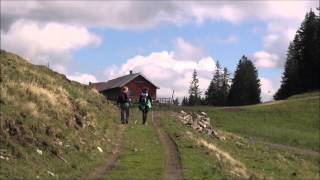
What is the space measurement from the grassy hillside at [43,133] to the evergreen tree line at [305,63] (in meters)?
98.0

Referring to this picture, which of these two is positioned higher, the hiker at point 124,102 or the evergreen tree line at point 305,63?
the evergreen tree line at point 305,63

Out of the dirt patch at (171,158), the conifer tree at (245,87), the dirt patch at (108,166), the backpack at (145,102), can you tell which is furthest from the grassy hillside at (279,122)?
the conifer tree at (245,87)

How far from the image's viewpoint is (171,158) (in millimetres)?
22781

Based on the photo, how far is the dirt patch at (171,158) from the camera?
18.9 metres

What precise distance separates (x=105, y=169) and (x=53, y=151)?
1.81 meters

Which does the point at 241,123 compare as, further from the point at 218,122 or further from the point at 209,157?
the point at 209,157

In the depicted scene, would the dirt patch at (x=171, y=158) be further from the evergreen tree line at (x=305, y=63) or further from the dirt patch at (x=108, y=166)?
the evergreen tree line at (x=305, y=63)

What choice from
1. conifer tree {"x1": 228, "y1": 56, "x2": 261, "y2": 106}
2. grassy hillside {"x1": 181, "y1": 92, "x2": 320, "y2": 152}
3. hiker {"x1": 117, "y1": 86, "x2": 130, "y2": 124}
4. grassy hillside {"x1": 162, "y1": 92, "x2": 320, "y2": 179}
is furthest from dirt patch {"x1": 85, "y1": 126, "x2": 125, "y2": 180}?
conifer tree {"x1": 228, "y1": 56, "x2": 261, "y2": 106}

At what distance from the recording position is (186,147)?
1041 inches

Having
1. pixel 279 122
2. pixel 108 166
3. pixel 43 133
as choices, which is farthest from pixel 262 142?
pixel 43 133

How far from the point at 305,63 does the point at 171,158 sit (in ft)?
342

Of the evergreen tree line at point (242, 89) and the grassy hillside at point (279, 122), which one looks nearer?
the grassy hillside at point (279, 122)

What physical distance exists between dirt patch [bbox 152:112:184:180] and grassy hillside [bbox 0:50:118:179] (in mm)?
2365

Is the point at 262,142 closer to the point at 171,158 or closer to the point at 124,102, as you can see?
the point at 124,102
